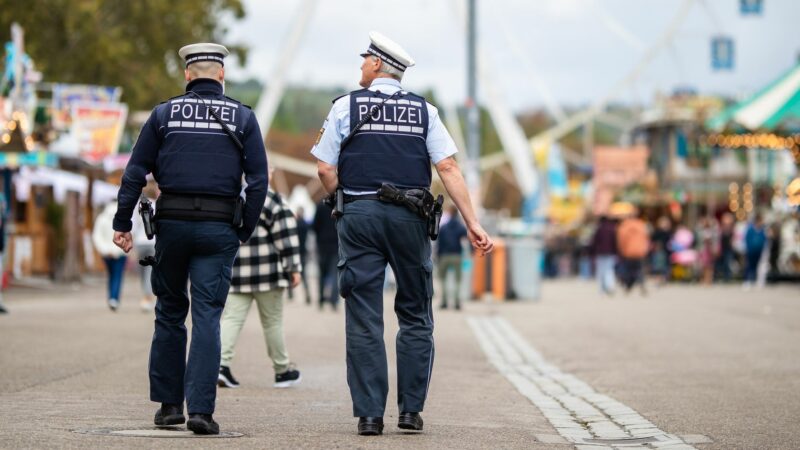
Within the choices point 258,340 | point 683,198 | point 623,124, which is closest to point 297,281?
point 258,340

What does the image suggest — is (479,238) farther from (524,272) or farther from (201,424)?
(524,272)

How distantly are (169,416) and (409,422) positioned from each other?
1121 mm

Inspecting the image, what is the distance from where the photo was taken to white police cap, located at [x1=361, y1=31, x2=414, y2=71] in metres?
7.52

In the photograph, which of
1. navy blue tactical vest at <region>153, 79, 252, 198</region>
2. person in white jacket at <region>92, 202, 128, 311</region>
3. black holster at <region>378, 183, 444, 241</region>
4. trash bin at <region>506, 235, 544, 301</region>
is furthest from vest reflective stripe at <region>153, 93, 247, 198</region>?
trash bin at <region>506, 235, 544, 301</region>

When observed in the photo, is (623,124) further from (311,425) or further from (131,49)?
(311,425)

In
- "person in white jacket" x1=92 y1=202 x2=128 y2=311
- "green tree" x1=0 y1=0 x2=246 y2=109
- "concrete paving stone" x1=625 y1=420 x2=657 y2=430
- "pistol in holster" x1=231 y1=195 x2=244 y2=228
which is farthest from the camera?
"green tree" x1=0 y1=0 x2=246 y2=109

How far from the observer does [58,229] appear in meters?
36.2

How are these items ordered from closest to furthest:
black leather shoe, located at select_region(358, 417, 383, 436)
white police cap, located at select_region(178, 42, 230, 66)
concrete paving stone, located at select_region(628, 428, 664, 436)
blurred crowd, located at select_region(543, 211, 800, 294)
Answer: black leather shoe, located at select_region(358, 417, 383, 436) → white police cap, located at select_region(178, 42, 230, 66) → concrete paving stone, located at select_region(628, 428, 664, 436) → blurred crowd, located at select_region(543, 211, 800, 294)

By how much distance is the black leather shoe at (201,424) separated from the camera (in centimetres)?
700

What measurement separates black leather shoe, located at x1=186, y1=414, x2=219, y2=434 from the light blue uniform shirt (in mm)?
1275

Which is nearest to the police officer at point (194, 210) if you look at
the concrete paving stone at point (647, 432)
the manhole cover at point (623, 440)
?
the manhole cover at point (623, 440)

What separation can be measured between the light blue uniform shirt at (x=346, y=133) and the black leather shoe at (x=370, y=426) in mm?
1080

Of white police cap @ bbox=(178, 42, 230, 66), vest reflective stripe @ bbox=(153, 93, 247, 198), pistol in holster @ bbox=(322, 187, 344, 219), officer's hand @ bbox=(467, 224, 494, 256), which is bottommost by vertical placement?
officer's hand @ bbox=(467, 224, 494, 256)

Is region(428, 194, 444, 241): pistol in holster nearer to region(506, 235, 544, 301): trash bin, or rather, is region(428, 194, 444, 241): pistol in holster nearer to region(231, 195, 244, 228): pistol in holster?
region(231, 195, 244, 228): pistol in holster
